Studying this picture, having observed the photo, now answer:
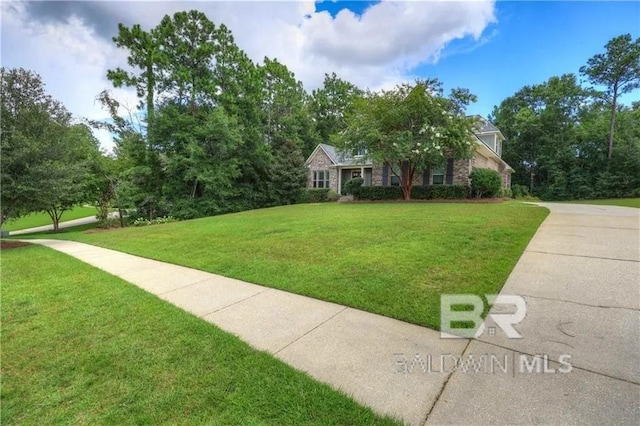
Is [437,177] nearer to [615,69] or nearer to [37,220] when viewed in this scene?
[615,69]

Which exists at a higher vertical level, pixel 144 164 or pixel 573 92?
pixel 573 92

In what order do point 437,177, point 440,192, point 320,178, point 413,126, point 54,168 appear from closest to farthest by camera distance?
point 54,168, point 413,126, point 440,192, point 437,177, point 320,178

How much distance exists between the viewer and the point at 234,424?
→ 1.83 meters

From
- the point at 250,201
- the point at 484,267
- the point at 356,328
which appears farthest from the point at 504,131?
the point at 356,328

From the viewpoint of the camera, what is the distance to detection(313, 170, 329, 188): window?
907 inches

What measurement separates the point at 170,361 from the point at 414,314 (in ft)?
7.82

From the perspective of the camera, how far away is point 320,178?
23.4 m

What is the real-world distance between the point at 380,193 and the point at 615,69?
2215cm

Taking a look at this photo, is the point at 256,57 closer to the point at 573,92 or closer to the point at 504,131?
the point at 504,131
